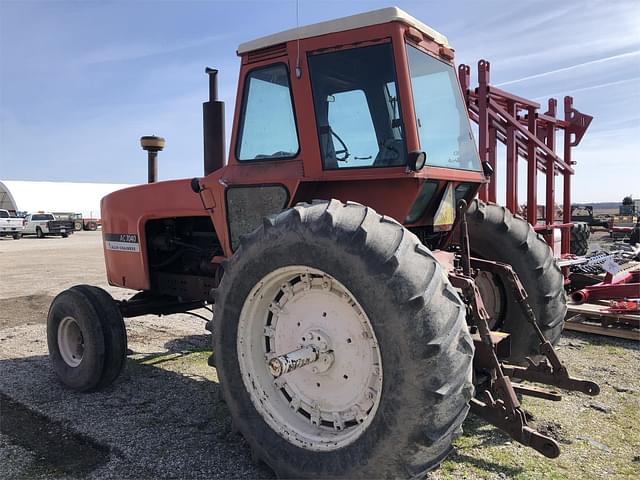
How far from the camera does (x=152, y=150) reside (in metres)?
5.22

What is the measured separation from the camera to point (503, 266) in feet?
11.8

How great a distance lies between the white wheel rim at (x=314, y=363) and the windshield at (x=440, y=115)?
112 cm

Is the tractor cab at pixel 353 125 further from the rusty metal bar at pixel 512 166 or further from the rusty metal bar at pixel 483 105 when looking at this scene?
the rusty metal bar at pixel 512 166

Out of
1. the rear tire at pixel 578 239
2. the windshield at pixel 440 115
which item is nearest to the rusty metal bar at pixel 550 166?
the rear tire at pixel 578 239

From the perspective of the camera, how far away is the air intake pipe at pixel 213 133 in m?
4.29

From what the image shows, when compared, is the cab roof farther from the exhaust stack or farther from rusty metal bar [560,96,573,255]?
rusty metal bar [560,96,573,255]

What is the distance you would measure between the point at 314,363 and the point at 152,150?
333 cm

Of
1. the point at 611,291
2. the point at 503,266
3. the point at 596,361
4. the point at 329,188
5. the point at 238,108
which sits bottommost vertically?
the point at 596,361

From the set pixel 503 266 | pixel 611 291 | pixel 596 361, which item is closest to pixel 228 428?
pixel 503 266

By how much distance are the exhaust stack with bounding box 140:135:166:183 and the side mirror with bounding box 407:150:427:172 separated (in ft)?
10.6

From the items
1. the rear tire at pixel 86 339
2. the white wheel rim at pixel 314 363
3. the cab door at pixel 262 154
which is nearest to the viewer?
the white wheel rim at pixel 314 363

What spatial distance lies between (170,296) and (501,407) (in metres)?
3.43

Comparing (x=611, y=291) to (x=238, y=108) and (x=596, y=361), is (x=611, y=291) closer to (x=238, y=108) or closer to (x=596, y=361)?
Answer: (x=596, y=361)

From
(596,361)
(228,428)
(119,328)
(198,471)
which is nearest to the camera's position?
(198,471)
